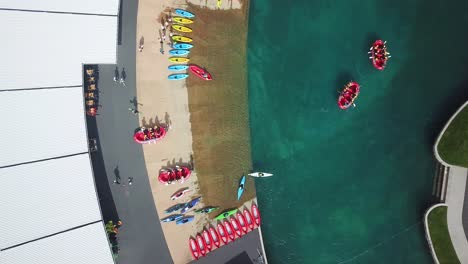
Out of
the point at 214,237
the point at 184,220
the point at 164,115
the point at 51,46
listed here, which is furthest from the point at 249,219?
the point at 51,46

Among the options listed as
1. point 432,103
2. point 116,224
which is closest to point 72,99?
point 116,224

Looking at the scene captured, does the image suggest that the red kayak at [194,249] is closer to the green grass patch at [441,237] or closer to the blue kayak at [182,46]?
the blue kayak at [182,46]

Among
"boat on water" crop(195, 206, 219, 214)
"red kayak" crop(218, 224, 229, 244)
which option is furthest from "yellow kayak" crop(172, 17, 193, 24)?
"red kayak" crop(218, 224, 229, 244)

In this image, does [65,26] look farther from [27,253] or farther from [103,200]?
[27,253]

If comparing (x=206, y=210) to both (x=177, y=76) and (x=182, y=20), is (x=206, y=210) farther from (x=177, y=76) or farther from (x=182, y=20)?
(x=182, y=20)

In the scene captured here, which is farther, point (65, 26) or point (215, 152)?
point (215, 152)

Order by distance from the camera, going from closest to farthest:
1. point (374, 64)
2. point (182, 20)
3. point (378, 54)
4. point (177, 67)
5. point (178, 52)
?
point (177, 67) → point (178, 52) → point (182, 20) → point (378, 54) → point (374, 64)
